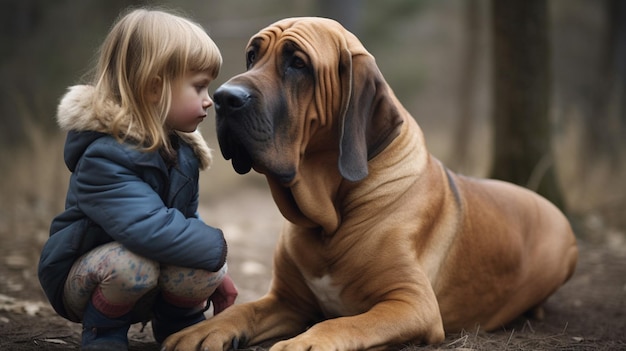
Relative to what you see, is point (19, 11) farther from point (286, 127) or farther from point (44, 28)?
point (286, 127)

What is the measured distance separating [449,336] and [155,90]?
187cm

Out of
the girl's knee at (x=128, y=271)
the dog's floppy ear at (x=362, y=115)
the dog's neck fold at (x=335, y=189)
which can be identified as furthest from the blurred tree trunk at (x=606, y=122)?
the girl's knee at (x=128, y=271)

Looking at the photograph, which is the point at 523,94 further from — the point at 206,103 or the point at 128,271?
the point at 128,271

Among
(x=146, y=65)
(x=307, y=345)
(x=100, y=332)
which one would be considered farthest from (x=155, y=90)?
(x=307, y=345)

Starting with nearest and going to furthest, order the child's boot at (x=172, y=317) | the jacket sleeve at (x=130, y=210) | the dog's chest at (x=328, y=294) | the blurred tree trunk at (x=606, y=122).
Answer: the jacket sleeve at (x=130, y=210) < the child's boot at (x=172, y=317) < the dog's chest at (x=328, y=294) < the blurred tree trunk at (x=606, y=122)

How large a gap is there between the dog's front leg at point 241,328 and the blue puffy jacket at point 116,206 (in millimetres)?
316

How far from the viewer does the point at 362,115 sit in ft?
9.87

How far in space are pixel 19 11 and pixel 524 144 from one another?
7565 mm

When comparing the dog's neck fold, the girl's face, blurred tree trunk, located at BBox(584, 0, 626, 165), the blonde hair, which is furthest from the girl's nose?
blurred tree trunk, located at BBox(584, 0, 626, 165)

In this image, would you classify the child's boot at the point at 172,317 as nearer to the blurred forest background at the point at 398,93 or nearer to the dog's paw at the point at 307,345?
the dog's paw at the point at 307,345

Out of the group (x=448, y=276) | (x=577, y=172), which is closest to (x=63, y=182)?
(x=448, y=276)

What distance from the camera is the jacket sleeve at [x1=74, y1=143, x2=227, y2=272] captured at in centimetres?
263

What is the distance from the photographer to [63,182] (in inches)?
268

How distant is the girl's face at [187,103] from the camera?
292cm
